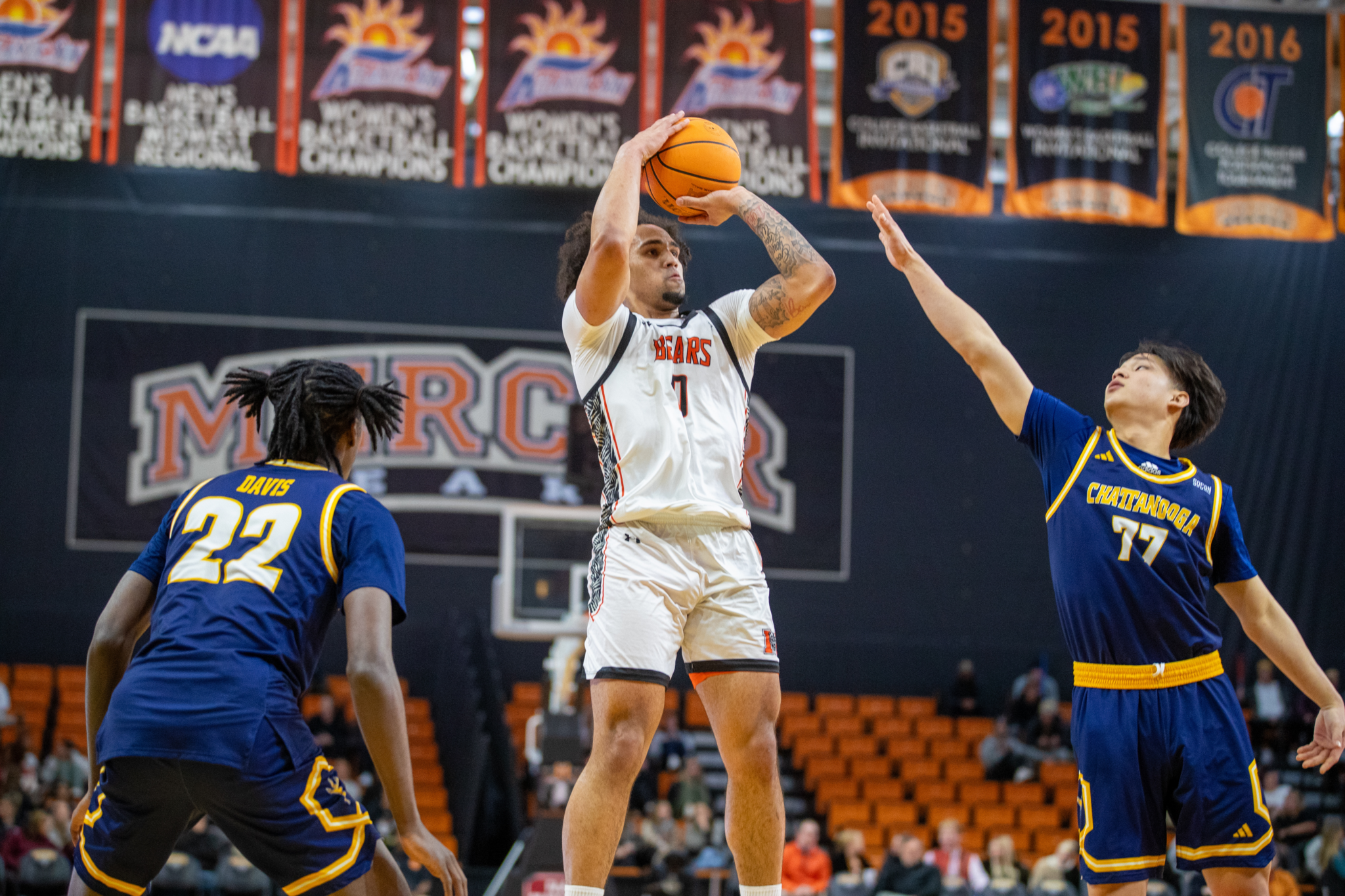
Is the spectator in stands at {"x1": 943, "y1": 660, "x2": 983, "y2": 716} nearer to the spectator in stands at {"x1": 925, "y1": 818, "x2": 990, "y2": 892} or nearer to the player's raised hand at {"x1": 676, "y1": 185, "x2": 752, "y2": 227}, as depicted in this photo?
the spectator in stands at {"x1": 925, "y1": 818, "x2": 990, "y2": 892}

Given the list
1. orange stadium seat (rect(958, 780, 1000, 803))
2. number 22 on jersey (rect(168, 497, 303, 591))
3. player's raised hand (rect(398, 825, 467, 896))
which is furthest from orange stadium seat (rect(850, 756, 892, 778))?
number 22 on jersey (rect(168, 497, 303, 591))

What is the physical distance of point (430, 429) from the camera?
16.4m

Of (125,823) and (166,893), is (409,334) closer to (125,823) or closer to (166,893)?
(166,893)

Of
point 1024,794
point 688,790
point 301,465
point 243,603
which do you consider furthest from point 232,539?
point 1024,794

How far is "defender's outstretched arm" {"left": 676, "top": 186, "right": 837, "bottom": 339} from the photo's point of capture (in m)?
4.16

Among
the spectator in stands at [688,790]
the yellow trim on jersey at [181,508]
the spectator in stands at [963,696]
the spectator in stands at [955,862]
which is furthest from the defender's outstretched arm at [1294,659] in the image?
the spectator in stands at [963,696]

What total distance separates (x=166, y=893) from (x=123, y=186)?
965cm

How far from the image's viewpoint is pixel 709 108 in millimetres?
11547

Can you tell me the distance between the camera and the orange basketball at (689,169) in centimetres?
439

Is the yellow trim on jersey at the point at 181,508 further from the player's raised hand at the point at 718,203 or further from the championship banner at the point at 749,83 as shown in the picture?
the championship banner at the point at 749,83

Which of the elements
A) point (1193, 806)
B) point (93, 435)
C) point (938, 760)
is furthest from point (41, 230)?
point (1193, 806)

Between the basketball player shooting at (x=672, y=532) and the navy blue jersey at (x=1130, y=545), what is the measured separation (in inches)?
38.5

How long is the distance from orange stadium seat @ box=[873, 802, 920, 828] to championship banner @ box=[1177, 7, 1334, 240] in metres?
6.54

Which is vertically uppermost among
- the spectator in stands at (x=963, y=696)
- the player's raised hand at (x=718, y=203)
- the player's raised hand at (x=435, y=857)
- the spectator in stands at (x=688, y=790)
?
the player's raised hand at (x=718, y=203)
